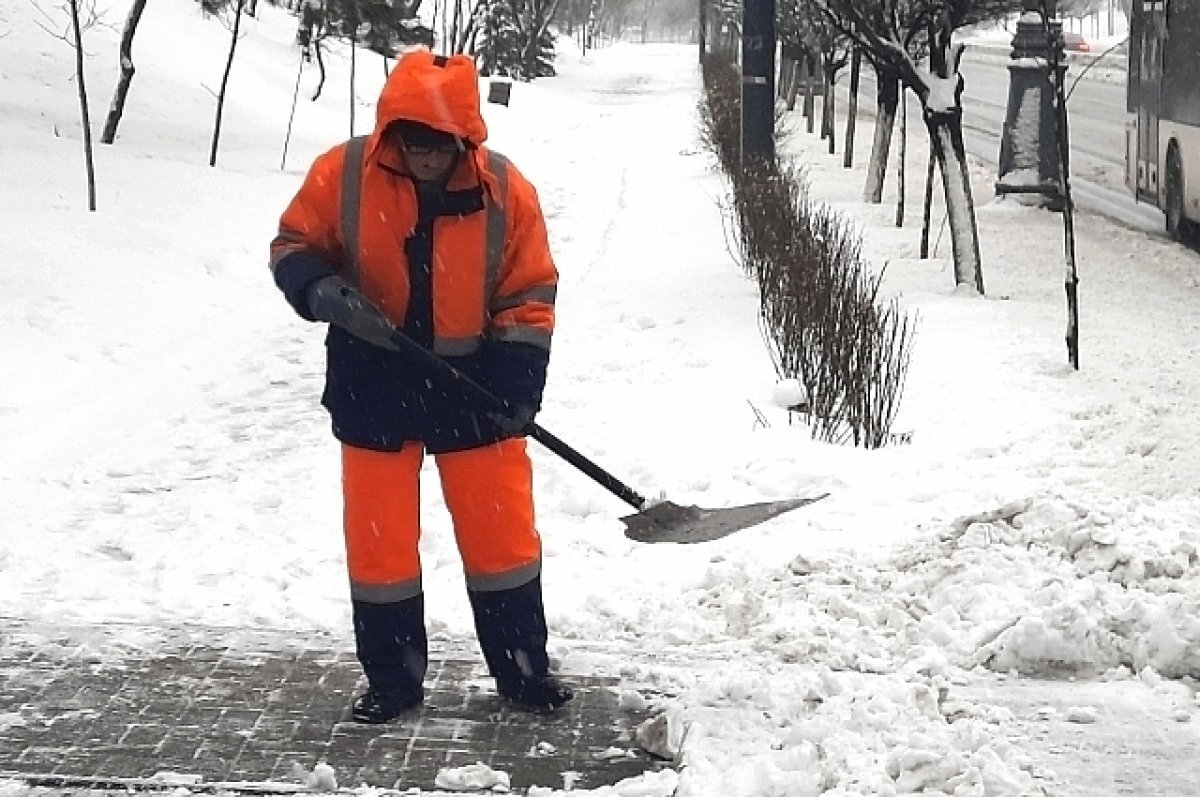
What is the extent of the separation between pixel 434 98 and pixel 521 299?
1.78 ft

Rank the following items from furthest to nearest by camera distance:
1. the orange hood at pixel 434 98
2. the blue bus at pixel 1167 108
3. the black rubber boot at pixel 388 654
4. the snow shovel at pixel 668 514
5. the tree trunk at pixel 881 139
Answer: the tree trunk at pixel 881 139 → the blue bus at pixel 1167 108 → the snow shovel at pixel 668 514 → the black rubber boot at pixel 388 654 → the orange hood at pixel 434 98

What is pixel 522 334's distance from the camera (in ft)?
13.3

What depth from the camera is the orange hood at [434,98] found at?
379 cm

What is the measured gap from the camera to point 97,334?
10172 millimetres

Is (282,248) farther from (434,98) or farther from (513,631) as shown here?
(513,631)

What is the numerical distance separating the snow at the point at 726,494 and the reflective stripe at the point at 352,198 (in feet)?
3.98

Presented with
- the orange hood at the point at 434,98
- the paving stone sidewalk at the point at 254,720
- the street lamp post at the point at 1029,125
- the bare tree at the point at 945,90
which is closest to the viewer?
the orange hood at the point at 434,98

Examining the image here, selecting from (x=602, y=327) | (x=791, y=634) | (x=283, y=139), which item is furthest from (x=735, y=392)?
(x=283, y=139)

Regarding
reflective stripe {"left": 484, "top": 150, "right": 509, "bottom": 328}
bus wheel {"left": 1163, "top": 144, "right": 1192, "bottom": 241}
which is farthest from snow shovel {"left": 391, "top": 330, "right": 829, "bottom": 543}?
bus wheel {"left": 1163, "top": 144, "right": 1192, "bottom": 241}

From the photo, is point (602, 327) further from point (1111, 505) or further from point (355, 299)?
point (355, 299)

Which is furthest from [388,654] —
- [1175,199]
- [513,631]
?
[1175,199]

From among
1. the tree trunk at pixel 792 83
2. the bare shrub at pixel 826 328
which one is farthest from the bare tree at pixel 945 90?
the tree trunk at pixel 792 83

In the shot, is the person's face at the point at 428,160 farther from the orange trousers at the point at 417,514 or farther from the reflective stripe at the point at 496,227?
the orange trousers at the point at 417,514

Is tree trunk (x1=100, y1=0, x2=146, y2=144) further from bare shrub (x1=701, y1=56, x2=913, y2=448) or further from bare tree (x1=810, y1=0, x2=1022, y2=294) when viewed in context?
bare shrub (x1=701, y1=56, x2=913, y2=448)
